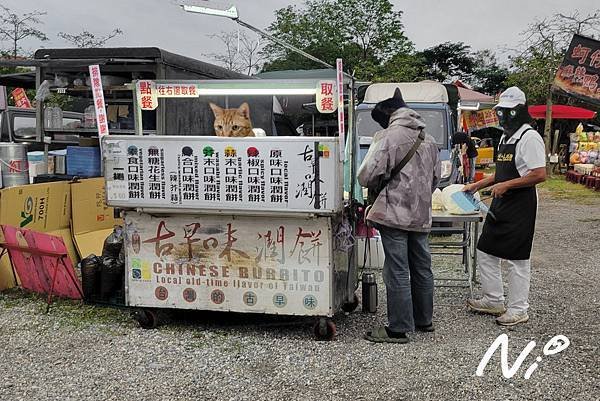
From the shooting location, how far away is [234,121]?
17.2 ft

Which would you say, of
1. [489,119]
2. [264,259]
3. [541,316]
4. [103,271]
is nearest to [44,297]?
[103,271]

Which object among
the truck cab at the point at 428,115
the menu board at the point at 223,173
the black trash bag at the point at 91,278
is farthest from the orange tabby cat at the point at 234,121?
the truck cab at the point at 428,115

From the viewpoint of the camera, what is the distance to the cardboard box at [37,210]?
5945 millimetres

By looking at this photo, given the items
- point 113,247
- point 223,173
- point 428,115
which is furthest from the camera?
point 428,115

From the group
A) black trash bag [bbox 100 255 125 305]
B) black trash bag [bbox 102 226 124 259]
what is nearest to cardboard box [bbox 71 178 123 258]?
black trash bag [bbox 102 226 124 259]

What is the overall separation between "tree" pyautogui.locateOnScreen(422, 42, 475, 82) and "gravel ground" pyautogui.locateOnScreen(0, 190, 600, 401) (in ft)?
153

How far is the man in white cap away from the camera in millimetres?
4668

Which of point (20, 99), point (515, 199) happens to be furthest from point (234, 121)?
point (20, 99)

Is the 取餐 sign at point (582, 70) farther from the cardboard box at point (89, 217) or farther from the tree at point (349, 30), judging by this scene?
the tree at point (349, 30)

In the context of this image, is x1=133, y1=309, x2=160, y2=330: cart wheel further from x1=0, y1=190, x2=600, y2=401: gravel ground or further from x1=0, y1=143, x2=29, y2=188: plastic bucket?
x1=0, y1=143, x2=29, y2=188: plastic bucket

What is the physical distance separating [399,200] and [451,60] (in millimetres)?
48818

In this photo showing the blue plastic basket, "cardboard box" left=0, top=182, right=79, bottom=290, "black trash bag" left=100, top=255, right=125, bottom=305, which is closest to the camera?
"black trash bag" left=100, top=255, right=125, bottom=305

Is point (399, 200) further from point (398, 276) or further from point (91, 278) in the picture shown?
point (91, 278)

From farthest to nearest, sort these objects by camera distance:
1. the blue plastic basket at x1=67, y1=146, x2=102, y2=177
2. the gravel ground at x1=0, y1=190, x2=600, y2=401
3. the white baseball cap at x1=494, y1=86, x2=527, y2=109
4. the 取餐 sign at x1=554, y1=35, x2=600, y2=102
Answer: the 取餐 sign at x1=554, y1=35, x2=600, y2=102, the blue plastic basket at x1=67, y1=146, x2=102, y2=177, the white baseball cap at x1=494, y1=86, x2=527, y2=109, the gravel ground at x1=0, y1=190, x2=600, y2=401
